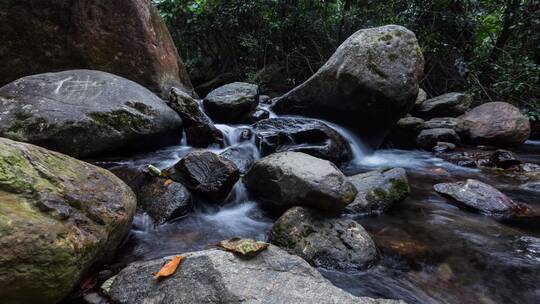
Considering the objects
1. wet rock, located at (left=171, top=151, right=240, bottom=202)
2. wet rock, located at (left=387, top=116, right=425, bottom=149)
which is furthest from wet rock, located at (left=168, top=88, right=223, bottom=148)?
wet rock, located at (left=387, top=116, right=425, bottom=149)

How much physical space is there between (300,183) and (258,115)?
3651mm

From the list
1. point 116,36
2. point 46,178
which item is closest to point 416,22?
point 116,36

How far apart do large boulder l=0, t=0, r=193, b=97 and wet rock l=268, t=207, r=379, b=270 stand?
439 centimetres

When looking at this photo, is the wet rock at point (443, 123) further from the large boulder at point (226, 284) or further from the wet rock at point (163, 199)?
the large boulder at point (226, 284)

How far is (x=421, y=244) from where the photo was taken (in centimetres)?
321

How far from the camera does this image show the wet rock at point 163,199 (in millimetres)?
3414

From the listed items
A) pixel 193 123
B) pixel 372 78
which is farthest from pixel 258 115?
pixel 372 78

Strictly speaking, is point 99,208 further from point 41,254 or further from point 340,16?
point 340,16

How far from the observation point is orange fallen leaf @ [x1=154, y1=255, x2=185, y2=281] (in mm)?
2162

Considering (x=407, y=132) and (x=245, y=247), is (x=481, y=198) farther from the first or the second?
(x=407, y=132)

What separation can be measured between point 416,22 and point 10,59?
370 inches

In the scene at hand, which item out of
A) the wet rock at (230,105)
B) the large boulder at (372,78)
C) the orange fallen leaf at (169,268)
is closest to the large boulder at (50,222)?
the orange fallen leaf at (169,268)

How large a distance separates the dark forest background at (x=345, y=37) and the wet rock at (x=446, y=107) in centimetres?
104

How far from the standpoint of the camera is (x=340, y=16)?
10.6 metres
